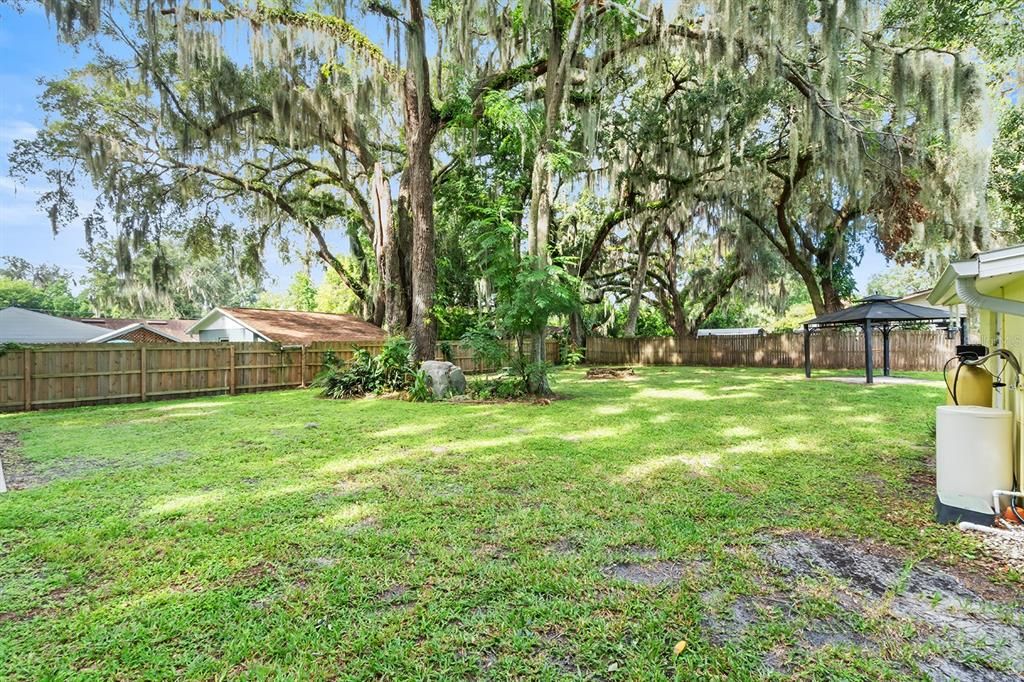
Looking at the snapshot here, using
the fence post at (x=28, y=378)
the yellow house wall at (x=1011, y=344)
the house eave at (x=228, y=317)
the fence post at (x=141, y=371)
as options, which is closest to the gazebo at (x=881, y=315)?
the yellow house wall at (x=1011, y=344)

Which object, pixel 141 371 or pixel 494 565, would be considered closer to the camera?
pixel 494 565

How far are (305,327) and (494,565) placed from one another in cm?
1479

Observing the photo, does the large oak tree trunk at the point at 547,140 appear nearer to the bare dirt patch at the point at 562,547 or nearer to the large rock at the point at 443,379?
the large rock at the point at 443,379

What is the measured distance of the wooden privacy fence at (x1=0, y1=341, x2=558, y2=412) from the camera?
8281mm

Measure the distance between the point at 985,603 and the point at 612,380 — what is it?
401 inches

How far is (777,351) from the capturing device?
16234 millimetres

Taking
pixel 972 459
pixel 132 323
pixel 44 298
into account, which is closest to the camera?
pixel 972 459

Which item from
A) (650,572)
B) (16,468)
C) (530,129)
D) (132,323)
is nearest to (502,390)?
(530,129)

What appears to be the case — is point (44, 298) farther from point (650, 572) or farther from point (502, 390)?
point (650, 572)

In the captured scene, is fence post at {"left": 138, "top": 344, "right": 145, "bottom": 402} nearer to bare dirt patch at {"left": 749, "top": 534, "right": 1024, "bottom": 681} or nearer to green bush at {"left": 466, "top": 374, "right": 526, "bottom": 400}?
green bush at {"left": 466, "top": 374, "right": 526, "bottom": 400}

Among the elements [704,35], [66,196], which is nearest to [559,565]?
[704,35]

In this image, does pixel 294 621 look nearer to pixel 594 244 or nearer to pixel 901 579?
pixel 901 579

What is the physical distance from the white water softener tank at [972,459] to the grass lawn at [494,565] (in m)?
0.23

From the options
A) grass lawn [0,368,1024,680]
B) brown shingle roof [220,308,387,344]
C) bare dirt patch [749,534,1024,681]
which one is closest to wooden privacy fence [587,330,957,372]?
brown shingle roof [220,308,387,344]
